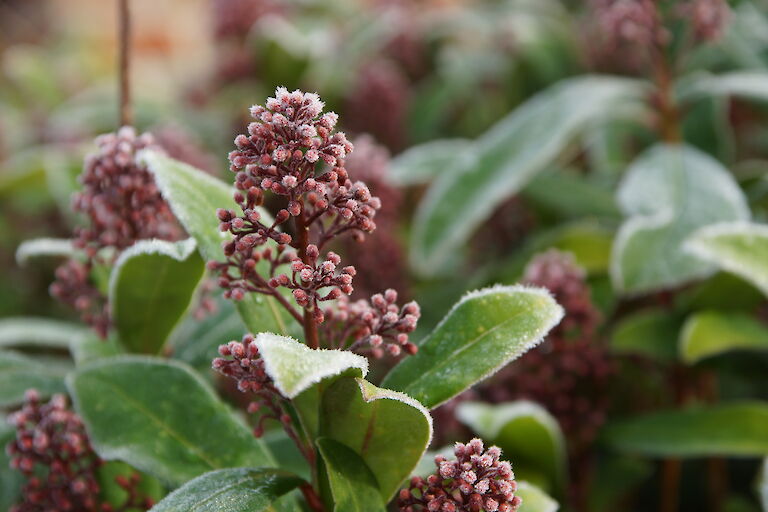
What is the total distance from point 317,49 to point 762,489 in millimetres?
1237

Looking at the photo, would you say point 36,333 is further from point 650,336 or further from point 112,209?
point 650,336

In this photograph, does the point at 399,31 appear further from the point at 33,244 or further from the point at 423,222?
the point at 33,244

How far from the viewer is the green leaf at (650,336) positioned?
40.4 inches

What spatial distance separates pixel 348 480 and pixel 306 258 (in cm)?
16

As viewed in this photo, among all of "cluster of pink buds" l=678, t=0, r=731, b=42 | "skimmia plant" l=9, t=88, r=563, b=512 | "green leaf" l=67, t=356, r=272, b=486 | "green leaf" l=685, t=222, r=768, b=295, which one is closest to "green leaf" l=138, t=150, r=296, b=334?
"skimmia plant" l=9, t=88, r=563, b=512

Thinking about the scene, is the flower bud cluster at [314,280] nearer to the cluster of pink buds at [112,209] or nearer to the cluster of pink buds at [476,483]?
the cluster of pink buds at [476,483]

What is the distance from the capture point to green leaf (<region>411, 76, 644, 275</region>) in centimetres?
110

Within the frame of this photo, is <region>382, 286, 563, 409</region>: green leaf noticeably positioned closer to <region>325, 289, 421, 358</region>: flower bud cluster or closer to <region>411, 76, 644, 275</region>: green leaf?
<region>325, 289, 421, 358</region>: flower bud cluster

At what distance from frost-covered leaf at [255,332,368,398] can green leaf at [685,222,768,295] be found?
0.47 metres

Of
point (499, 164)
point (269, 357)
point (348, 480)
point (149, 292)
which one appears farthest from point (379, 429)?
point (499, 164)

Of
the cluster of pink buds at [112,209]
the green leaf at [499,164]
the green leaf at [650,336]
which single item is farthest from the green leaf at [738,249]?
the cluster of pink buds at [112,209]

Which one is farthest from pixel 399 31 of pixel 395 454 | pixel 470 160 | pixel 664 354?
pixel 395 454

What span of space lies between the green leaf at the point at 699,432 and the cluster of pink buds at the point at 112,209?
0.60 m

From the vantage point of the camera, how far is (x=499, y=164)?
1155 mm
